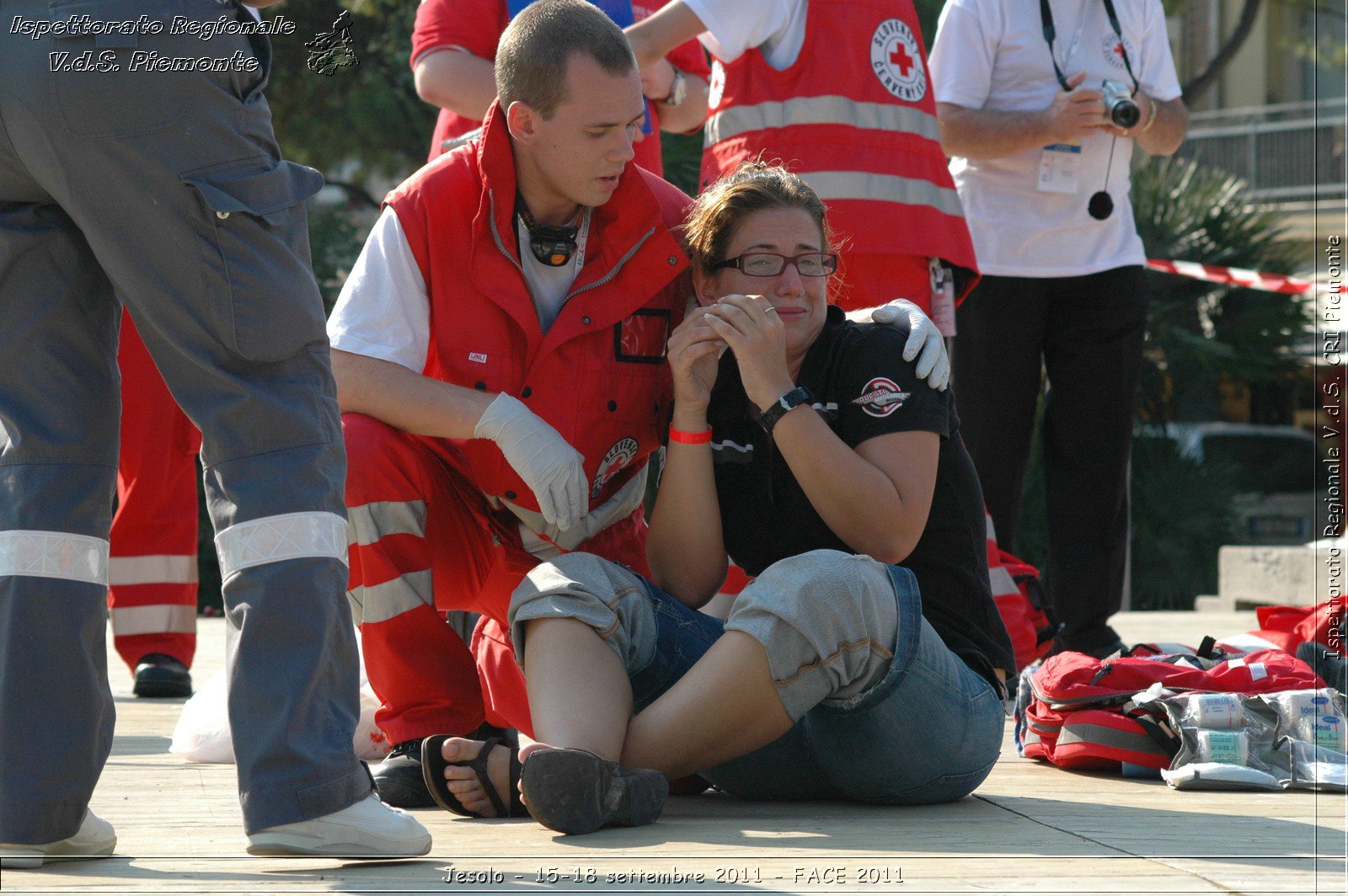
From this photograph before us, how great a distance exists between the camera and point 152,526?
452 centimetres

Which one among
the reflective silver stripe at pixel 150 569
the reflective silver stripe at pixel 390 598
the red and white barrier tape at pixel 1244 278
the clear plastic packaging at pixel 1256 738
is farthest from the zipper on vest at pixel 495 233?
the red and white barrier tape at pixel 1244 278

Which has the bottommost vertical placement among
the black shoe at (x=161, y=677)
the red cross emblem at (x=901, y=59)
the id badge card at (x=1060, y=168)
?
the black shoe at (x=161, y=677)

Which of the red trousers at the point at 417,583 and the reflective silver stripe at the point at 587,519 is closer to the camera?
the red trousers at the point at 417,583

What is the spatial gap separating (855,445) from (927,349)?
20 centimetres

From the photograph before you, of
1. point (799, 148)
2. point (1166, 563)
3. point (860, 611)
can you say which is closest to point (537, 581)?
point (860, 611)

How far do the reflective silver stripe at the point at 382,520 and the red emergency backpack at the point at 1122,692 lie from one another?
4.14 feet

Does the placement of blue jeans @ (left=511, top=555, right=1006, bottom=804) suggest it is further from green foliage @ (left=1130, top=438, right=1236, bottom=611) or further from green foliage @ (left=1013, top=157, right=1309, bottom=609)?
green foliage @ (left=1130, top=438, right=1236, bottom=611)

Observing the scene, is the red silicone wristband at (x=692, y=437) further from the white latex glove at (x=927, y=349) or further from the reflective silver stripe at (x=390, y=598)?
the reflective silver stripe at (x=390, y=598)

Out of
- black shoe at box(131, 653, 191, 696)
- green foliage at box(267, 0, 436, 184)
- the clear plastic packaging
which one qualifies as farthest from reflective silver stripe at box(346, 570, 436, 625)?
green foliage at box(267, 0, 436, 184)

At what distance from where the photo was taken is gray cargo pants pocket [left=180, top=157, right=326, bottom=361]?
2.02 meters

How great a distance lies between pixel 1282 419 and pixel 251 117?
61.0 feet

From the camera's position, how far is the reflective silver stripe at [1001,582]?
13.2 ft

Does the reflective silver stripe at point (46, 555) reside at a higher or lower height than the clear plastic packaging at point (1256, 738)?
higher

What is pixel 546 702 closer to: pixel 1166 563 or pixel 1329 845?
pixel 1329 845
